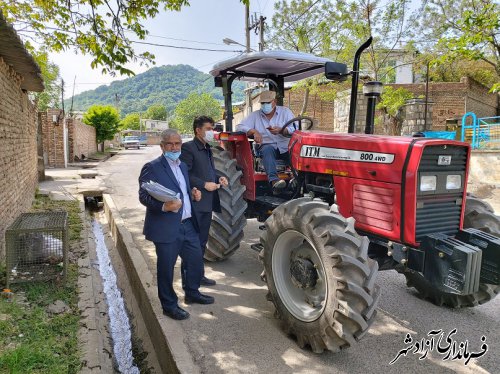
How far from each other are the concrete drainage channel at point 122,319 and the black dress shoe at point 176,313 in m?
0.43

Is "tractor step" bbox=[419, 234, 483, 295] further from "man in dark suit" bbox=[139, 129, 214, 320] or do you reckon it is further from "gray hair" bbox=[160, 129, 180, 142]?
"gray hair" bbox=[160, 129, 180, 142]

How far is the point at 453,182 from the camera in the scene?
342 cm

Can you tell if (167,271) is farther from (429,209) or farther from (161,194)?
(429,209)

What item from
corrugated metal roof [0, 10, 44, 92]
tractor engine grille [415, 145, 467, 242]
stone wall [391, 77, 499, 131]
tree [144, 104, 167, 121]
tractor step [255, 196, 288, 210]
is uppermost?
tree [144, 104, 167, 121]

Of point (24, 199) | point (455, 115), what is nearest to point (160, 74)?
point (455, 115)

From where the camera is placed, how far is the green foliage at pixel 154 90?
5832 inches

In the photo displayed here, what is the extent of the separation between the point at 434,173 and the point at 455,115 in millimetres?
20578

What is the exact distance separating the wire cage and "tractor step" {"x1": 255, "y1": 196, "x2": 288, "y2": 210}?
2.29 meters

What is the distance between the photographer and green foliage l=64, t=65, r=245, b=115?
14812 cm

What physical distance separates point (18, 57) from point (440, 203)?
5.82 meters

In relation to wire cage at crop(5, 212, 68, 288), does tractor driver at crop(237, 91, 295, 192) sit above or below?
above

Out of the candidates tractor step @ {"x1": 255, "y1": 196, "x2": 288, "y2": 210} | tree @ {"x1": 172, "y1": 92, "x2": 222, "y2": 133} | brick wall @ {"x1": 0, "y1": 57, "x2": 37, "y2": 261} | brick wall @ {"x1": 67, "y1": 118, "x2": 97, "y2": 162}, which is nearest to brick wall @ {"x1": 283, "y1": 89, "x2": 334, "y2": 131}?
brick wall @ {"x1": 67, "y1": 118, "x2": 97, "y2": 162}

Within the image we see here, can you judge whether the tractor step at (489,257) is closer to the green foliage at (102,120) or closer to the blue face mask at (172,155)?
the blue face mask at (172,155)

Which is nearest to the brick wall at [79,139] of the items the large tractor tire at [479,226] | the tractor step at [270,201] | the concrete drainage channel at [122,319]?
the concrete drainage channel at [122,319]
